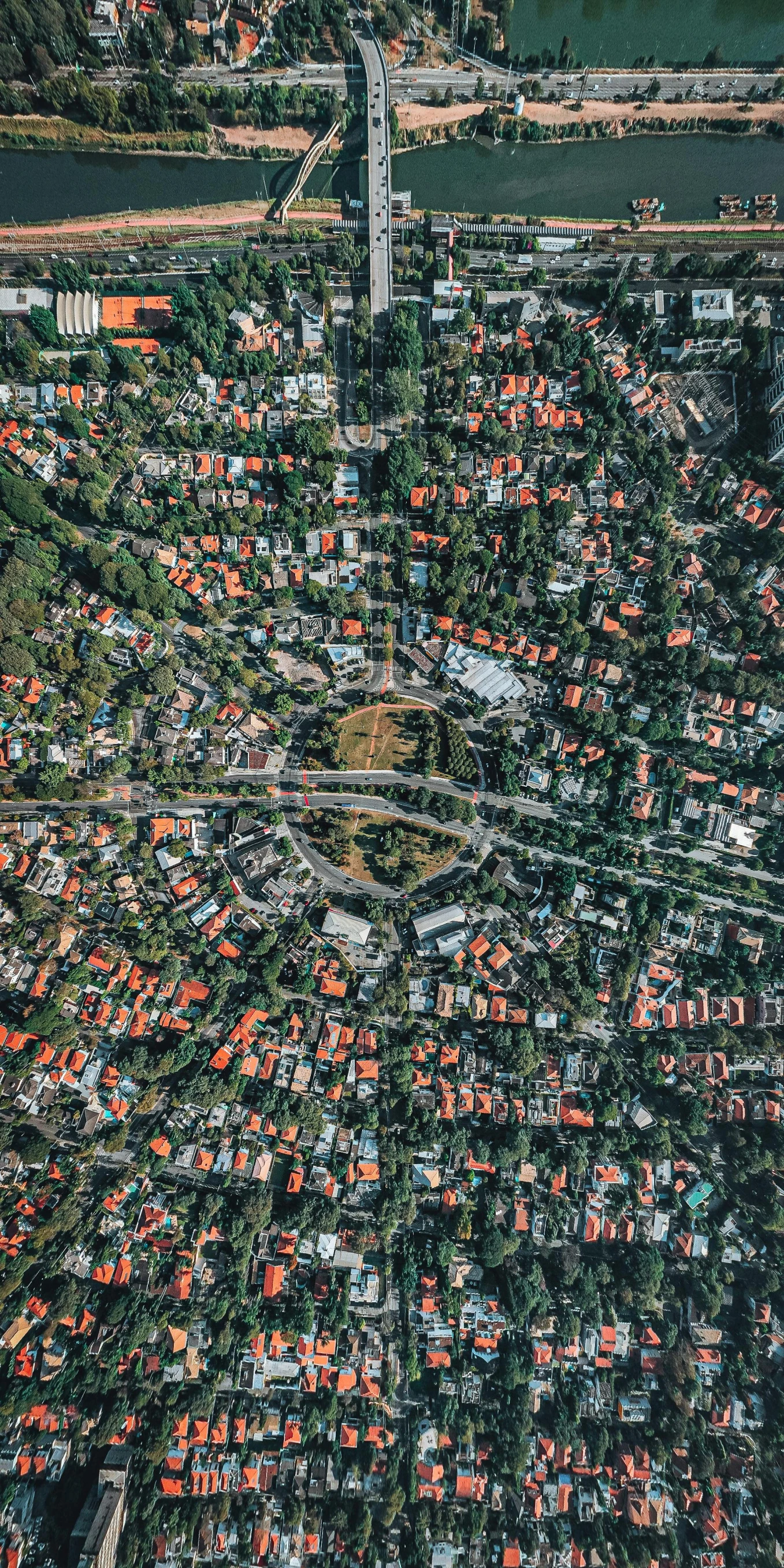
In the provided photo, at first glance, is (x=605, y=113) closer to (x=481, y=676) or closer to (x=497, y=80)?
(x=497, y=80)

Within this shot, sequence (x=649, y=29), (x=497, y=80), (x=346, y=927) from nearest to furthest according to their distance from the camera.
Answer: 1. (x=346, y=927)
2. (x=497, y=80)
3. (x=649, y=29)

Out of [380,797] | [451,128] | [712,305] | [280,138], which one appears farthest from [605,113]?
[380,797]

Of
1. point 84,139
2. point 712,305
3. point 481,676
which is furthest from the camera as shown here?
point 84,139

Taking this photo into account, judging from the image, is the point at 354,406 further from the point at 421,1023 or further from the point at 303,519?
the point at 421,1023

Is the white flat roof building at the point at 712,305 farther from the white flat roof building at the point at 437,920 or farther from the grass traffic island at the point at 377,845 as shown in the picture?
the white flat roof building at the point at 437,920

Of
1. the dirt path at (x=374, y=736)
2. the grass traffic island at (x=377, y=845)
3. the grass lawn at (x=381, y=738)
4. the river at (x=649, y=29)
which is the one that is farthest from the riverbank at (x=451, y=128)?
the grass traffic island at (x=377, y=845)

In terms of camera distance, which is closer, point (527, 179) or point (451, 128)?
point (451, 128)
